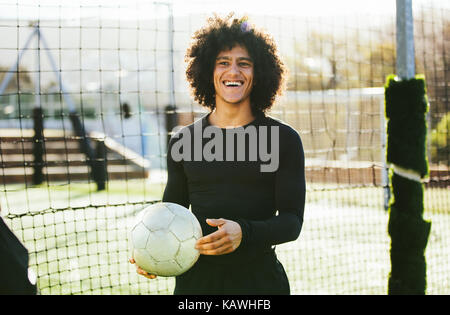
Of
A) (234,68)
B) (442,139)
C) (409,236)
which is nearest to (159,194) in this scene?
(442,139)

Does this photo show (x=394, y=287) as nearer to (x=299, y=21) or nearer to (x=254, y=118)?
(x=254, y=118)

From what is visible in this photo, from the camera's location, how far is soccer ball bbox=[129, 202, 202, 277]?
85.6 inches

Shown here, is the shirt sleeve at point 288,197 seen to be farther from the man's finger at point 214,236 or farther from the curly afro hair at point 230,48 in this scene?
the curly afro hair at point 230,48

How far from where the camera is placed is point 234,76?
97.7 inches

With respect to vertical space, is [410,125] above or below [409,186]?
above

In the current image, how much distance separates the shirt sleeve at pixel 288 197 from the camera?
7.14ft

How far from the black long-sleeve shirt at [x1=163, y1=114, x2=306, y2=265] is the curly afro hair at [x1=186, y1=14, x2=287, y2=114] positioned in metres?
0.31

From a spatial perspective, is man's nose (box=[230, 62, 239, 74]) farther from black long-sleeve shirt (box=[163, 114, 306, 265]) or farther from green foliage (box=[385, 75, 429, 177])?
green foliage (box=[385, 75, 429, 177])

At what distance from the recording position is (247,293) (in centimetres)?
231

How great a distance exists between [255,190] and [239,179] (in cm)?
9

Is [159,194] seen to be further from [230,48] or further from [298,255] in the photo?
[230,48]

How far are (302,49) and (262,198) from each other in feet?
69.6
